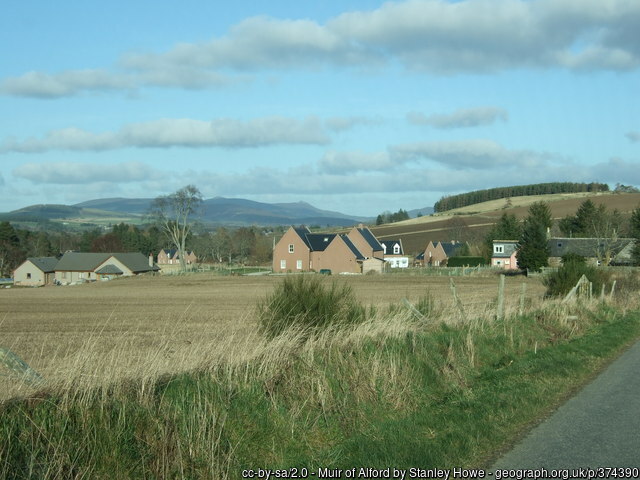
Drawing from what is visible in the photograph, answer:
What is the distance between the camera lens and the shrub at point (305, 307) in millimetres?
14031

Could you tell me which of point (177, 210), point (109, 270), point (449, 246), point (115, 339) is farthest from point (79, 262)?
point (115, 339)

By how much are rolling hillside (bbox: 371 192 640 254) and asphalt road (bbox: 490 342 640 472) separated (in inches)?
4878

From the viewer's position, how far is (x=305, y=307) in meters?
14.4

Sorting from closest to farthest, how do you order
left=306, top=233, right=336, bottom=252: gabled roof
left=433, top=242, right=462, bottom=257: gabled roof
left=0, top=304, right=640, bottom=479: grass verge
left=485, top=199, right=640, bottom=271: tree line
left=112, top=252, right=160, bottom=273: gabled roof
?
left=0, top=304, right=640, bottom=479: grass verge, left=485, top=199, right=640, bottom=271: tree line, left=306, top=233, right=336, bottom=252: gabled roof, left=112, top=252, right=160, bottom=273: gabled roof, left=433, top=242, right=462, bottom=257: gabled roof

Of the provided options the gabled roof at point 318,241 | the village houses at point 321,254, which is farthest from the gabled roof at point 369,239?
the gabled roof at point 318,241

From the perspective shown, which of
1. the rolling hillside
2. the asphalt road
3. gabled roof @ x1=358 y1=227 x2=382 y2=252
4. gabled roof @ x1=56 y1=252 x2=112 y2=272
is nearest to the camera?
the asphalt road

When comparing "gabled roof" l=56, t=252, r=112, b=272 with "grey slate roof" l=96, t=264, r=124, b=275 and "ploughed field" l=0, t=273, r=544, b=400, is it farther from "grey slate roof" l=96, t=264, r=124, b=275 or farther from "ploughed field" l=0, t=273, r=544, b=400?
"ploughed field" l=0, t=273, r=544, b=400

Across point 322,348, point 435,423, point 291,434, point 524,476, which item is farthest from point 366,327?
point 524,476

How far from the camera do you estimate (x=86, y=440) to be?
603 centimetres

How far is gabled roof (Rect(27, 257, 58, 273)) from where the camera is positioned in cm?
10144

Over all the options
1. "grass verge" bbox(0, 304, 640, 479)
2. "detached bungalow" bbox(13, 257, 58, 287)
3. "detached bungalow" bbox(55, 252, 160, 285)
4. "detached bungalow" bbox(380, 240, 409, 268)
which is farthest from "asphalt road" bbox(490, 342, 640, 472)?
"detached bungalow" bbox(380, 240, 409, 268)

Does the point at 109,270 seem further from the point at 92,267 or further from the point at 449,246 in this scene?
the point at 449,246

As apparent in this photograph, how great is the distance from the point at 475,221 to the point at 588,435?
156 m

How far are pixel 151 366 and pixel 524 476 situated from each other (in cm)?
402
